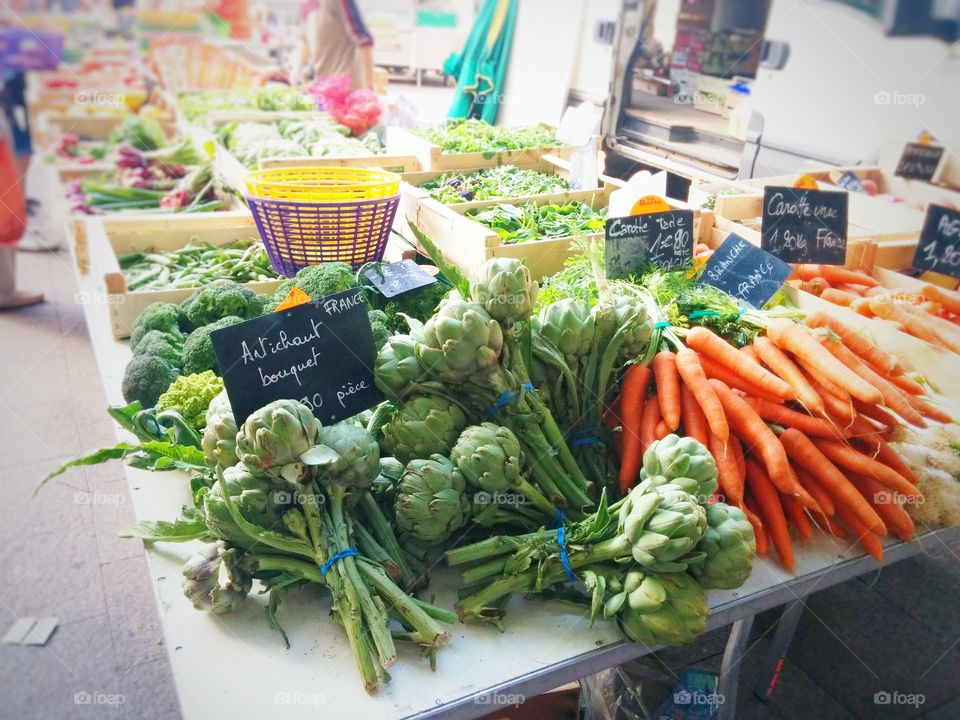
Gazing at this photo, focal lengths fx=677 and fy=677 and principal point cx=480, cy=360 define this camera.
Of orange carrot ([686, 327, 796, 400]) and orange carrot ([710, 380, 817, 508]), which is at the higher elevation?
orange carrot ([686, 327, 796, 400])

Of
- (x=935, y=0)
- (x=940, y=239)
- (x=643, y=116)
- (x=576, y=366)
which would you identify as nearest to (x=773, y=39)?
(x=935, y=0)

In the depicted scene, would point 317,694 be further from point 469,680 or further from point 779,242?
point 779,242

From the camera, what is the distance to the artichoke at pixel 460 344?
55.4 inches

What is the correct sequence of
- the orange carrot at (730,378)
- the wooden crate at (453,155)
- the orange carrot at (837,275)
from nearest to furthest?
the orange carrot at (730,378)
the orange carrot at (837,275)
the wooden crate at (453,155)

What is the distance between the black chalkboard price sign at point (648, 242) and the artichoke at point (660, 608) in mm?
1102

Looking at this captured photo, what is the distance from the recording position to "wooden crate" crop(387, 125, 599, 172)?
3.61 metres

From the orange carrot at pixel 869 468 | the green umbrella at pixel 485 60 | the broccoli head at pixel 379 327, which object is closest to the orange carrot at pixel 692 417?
the orange carrot at pixel 869 468

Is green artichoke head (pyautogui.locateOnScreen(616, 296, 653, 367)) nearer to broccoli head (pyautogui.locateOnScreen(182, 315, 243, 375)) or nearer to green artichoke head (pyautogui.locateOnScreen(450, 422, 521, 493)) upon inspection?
green artichoke head (pyautogui.locateOnScreen(450, 422, 521, 493))

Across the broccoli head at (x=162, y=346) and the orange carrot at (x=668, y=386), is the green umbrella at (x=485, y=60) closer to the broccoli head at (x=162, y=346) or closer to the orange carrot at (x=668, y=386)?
the broccoli head at (x=162, y=346)

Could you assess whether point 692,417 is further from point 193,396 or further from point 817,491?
point 193,396

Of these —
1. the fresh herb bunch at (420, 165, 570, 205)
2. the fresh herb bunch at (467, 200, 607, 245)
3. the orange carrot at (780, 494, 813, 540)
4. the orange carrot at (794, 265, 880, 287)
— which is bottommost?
the orange carrot at (780, 494, 813, 540)
